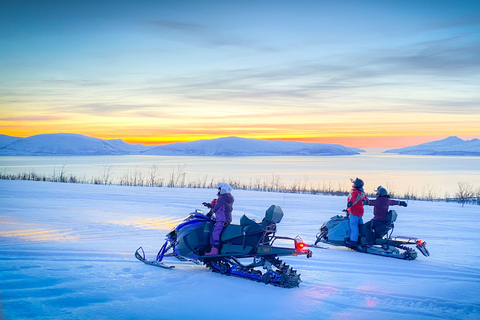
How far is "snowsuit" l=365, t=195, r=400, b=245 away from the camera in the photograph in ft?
28.3

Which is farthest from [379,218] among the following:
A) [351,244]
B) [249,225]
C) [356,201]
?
[249,225]

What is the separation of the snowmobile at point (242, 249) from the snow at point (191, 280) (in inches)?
6.5

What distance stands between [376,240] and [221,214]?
3918 millimetres

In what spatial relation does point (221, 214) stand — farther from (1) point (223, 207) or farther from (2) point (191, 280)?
(2) point (191, 280)

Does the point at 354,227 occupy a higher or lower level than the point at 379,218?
lower

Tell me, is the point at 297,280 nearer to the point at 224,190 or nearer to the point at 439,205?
the point at 224,190

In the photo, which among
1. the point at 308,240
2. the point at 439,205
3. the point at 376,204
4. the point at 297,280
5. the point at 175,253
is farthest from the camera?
the point at 439,205

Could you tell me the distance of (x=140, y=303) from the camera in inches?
206

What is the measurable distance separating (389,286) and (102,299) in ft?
14.0

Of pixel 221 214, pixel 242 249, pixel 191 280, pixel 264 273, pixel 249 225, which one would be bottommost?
pixel 191 280

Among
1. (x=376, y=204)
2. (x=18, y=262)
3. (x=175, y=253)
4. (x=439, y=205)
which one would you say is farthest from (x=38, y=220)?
(x=439, y=205)

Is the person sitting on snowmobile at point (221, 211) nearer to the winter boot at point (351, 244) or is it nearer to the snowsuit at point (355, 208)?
the snowsuit at point (355, 208)

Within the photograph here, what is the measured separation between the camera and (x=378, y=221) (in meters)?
8.70

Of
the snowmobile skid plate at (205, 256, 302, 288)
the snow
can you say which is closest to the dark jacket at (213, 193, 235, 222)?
the snowmobile skid plate at (205, 256, 302, 288)
